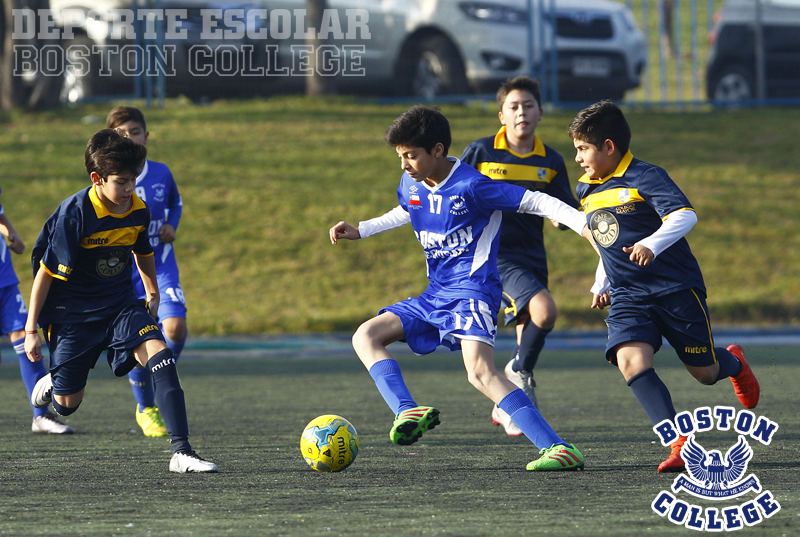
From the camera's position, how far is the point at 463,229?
4.71 metres

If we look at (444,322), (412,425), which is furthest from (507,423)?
(412,425)

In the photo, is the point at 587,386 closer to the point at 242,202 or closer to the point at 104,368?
the point at 104,368

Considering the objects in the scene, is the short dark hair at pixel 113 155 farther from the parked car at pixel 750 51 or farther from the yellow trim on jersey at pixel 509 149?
the parked car at pixel 750 51

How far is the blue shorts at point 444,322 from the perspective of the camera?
15.1ft

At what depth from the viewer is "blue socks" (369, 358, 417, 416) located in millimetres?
4453

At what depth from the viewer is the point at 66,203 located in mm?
4746

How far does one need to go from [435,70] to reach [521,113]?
10.7 metres

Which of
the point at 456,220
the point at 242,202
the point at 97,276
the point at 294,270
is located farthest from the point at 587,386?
the point at 242,202

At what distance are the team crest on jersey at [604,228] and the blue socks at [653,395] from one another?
60 cm

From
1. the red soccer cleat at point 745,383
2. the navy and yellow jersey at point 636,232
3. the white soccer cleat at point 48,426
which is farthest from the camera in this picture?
the white soccer cleat at point 48,426

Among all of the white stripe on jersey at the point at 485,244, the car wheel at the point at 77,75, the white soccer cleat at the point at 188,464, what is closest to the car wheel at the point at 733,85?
the car wheel at the point at 77,75

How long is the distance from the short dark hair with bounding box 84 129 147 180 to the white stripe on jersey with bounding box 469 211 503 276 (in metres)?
1.59

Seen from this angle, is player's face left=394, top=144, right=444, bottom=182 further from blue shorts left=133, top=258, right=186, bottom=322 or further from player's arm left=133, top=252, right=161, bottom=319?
blue shorts left=133, top=258, right=186, bottom=322

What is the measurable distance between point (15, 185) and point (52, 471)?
1058 centimetres
